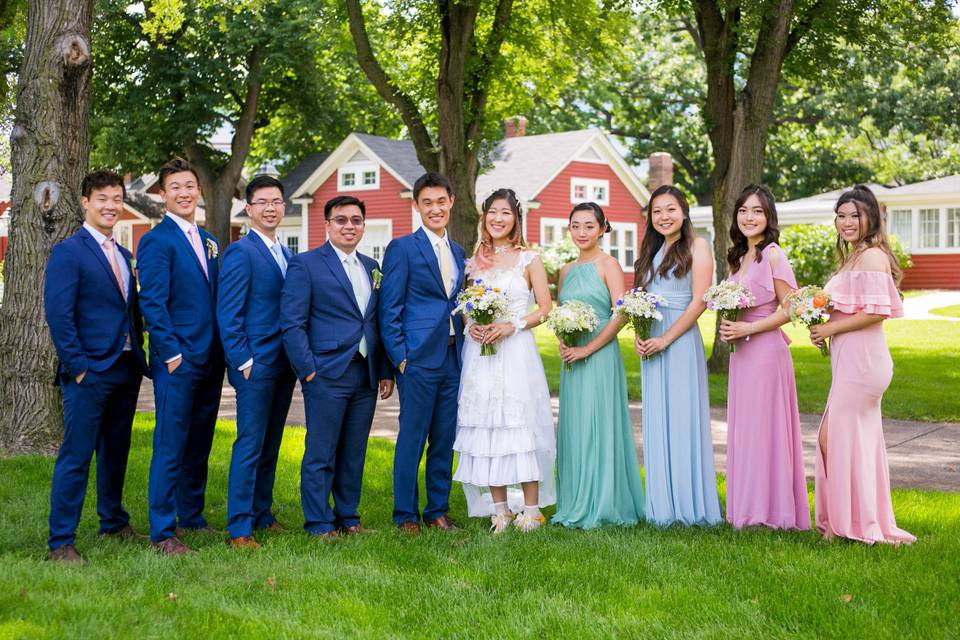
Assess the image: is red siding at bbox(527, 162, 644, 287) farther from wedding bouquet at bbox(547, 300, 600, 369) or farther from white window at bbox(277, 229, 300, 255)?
wedding bouquet at bbox(547, 300, 600, 369)

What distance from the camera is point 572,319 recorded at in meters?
6.90

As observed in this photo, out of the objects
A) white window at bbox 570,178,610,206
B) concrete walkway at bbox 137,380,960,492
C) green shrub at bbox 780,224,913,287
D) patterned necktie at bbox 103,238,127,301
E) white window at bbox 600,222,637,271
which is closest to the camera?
patterned necktie at bbox 103,238,127,301

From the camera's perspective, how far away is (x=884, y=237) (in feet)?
21.0

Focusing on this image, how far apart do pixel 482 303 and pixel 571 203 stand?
32295 mm

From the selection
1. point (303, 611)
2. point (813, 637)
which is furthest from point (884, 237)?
point (303, 611)

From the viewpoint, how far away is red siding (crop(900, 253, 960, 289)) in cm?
3466

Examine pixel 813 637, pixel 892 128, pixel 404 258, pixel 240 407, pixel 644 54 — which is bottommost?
pixel 813 637

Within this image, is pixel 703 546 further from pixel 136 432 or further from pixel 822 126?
pixel 822 126

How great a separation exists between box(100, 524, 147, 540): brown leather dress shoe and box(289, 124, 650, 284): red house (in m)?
29.7

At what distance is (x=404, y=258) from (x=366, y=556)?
6.39ft

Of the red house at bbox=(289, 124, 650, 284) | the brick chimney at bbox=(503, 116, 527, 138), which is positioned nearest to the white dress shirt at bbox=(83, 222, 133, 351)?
the red house at bbox=(289, 124, 650, 284)

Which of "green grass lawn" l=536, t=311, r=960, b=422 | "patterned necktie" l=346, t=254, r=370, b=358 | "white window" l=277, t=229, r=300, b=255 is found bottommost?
"green grass lawn" l=536, t=311, r=960, b=422

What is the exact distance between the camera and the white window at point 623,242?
39.7 m

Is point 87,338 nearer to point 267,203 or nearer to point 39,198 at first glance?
point 267,203
